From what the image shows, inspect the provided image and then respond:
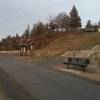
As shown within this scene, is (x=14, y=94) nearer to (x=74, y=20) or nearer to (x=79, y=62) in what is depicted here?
(x=79, y=62)

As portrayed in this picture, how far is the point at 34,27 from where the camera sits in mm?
132625

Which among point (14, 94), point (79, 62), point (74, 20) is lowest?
point (14, 94)

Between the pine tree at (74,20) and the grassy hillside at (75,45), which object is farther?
the pine tree at (74,20)

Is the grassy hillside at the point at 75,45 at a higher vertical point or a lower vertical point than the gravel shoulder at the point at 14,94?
higher

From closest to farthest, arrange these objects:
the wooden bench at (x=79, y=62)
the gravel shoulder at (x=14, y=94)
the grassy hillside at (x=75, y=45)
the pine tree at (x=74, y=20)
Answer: the gravel shoulder at (x=14, y=94)
the wooden bench at (x=79, y=62)
the grassy hillside at (x=75, y=45)
the pine tree at (x=74, y=20)

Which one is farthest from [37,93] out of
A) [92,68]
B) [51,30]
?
[51,30]

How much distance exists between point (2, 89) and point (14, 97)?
267 cm

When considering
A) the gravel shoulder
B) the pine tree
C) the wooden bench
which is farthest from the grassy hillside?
the gravel shoulder

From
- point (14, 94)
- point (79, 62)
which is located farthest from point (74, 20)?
point (14, 94)

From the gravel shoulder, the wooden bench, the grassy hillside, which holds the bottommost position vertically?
the gravel shoulder

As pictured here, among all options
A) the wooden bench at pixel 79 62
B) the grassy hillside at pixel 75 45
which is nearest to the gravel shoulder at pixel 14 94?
the wooden bench at pixel 79 62

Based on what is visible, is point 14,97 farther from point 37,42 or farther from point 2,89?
point 37,42

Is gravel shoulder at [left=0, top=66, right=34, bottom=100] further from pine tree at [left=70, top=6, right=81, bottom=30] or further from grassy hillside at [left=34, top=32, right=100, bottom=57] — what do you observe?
pine tree at [left=70, top=6, right=81, bottom=30]

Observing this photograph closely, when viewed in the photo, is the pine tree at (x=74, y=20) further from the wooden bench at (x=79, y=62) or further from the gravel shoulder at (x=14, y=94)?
the gravel shoulder at (x=14, y=94)
